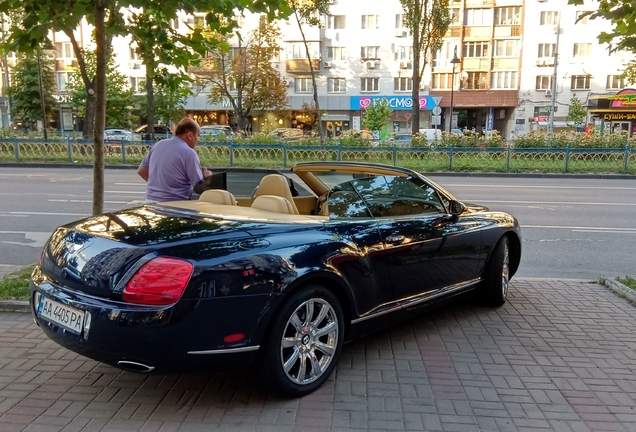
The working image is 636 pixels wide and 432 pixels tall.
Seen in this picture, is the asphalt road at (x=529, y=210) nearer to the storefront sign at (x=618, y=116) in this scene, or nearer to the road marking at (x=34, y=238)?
the road marking at (x=34, y=238)

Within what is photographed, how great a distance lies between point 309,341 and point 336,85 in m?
50.7

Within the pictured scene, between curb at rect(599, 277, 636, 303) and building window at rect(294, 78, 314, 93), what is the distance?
47159 mm

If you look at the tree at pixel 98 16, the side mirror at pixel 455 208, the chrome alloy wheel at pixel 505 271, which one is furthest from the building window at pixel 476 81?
the side mirror at pixel 455 208

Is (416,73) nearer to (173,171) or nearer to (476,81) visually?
(173,171)

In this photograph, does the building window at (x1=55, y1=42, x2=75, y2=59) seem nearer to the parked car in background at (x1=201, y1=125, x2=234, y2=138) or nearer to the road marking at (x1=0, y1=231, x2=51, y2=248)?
the parked car in background at (x1=201, y1=125, x2=234, y2=138)

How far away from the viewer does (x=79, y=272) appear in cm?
309

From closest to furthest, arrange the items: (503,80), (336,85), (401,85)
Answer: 1. (401,85)
2. (503,80)
3. (336,85)

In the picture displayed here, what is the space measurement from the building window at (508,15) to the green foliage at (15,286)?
175 feet

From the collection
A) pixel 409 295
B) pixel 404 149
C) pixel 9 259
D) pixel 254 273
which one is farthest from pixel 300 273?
pixel 404 149

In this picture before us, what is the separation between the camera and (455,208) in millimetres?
4746

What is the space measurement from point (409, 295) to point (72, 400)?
2423 millimetres

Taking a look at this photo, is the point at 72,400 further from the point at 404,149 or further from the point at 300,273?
the point at 404,149

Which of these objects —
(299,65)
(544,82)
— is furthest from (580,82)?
(299,65)

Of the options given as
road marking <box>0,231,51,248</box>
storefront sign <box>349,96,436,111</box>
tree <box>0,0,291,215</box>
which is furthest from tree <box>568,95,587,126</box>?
tree <box>0,0,291,215</box>
